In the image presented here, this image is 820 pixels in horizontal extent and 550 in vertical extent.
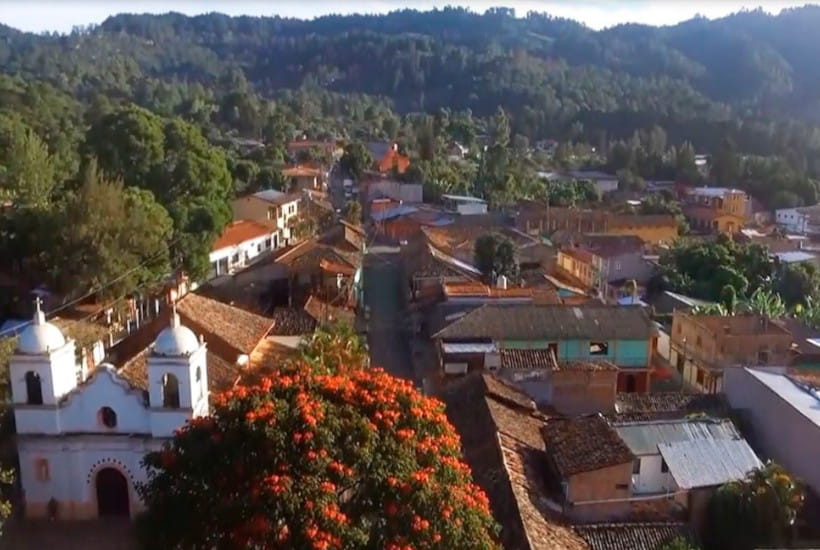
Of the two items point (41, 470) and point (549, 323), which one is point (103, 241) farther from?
point (549, 323)

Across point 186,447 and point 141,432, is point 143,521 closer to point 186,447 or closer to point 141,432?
point 186,447

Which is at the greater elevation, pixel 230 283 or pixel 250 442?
pixel 250 442

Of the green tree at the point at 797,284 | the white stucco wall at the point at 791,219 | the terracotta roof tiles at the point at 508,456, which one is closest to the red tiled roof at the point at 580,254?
the green tree at the point at 797,284

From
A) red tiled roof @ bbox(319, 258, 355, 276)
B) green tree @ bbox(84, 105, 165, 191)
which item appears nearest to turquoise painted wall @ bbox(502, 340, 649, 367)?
red tiled roof @ bbox(319, 258, 355, 276)

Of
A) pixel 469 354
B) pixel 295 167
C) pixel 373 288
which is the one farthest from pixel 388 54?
pixel 469 354

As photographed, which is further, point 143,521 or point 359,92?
point 359,92

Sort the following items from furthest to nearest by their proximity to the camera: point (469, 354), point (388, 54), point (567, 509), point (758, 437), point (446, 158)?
point (388, 54) → point (446, 158) → point (469, 354) → point (758, 437) → point (567, 509)

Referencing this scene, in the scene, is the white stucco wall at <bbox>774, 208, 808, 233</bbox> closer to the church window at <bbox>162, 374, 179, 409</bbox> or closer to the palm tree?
the palm tree

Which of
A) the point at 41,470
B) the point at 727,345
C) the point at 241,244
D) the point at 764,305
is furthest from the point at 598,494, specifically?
the point at 241,244
